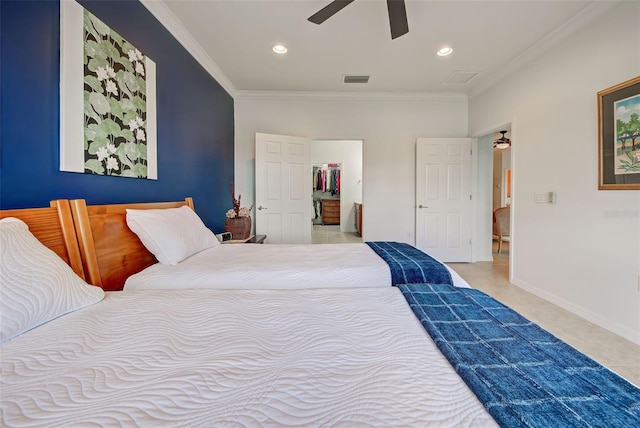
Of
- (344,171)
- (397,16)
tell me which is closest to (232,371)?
(397,16)

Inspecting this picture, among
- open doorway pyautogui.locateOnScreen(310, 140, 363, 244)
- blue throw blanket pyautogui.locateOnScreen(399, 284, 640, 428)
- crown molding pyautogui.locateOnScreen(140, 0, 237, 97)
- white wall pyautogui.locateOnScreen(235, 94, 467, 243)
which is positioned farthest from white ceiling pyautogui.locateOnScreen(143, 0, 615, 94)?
open doorway pyautogui.locateOnScreen(310, 140, 363, 244)

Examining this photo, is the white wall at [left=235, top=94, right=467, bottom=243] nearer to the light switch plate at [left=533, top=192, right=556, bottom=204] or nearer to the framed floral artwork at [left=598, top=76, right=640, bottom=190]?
the light switch plate at [left=533, top=192, right=556, bottom=204]

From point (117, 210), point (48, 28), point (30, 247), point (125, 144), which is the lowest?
point (30, 247)

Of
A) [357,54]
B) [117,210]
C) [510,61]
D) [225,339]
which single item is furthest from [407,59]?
[225,339]

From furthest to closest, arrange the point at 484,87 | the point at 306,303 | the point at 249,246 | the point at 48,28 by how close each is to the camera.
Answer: the point at 484,87, the point at 249,246, the point at 48,28, the point at 306,303

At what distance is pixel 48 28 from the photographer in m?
1.30

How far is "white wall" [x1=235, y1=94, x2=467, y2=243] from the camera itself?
162 inches

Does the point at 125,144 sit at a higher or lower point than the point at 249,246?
higher

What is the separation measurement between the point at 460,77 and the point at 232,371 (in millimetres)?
4183

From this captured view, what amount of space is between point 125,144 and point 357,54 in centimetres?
244

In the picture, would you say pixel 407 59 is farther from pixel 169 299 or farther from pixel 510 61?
pixel 169 299

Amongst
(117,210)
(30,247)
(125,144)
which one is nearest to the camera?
(30,247)

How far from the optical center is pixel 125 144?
5.80ft

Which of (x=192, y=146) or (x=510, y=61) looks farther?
(x=510, y=61)
